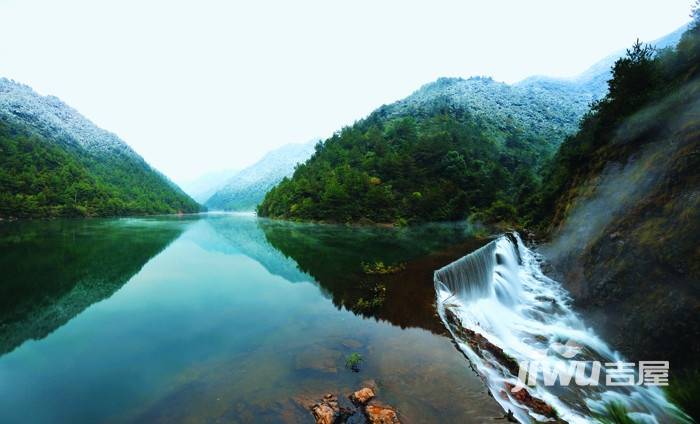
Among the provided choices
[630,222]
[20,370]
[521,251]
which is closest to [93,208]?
[20,370]

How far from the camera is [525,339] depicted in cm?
1076

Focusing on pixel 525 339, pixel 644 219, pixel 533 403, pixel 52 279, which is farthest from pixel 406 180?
pixel 533 403

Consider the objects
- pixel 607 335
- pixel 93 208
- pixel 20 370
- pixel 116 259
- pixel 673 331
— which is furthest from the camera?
pixel 93 208

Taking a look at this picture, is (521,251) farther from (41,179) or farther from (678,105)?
(41,179)

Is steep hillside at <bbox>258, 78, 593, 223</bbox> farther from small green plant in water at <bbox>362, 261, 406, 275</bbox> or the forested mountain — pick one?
small green plant in water at <bbox>362, 261, 406, 275</bbox>

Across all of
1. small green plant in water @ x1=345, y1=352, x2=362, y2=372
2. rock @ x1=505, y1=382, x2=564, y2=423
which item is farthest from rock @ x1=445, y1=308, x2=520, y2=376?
small green plant in water @ x1=345, y1=352, x2=362, y2=372

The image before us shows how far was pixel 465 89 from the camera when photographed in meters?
159

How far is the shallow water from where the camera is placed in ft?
21.9

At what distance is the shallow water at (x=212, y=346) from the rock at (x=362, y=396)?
358mm

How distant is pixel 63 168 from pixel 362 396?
116 metres

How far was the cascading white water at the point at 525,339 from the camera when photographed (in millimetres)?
6895

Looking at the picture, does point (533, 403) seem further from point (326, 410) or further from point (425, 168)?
point (425, 168)

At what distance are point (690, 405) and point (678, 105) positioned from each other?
1237 cm

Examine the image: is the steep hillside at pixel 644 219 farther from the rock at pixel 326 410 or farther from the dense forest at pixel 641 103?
the rock at pixel 326 410
